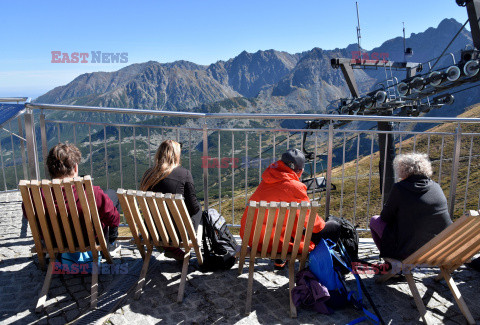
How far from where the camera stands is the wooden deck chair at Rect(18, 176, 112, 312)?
3.01m

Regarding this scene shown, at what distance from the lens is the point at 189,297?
3408 mm

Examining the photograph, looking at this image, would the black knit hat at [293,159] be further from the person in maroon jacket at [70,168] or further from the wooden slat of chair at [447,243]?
the person in maroon jacket at [70,168]

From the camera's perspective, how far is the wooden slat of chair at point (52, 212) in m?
3.01

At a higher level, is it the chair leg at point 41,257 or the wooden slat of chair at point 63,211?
the wooden slat of chair at point 63,211

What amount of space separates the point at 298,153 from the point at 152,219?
1.56 metres

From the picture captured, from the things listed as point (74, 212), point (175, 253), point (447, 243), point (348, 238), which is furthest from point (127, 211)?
point (447, 243)

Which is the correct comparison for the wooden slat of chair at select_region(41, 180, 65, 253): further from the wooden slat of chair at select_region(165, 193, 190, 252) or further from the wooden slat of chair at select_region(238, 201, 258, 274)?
the wooden slat of chair at select_region(238, 201, 258, 274)

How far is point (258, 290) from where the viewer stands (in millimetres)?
3555

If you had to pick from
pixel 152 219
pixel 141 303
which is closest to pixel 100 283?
pixel 141 303

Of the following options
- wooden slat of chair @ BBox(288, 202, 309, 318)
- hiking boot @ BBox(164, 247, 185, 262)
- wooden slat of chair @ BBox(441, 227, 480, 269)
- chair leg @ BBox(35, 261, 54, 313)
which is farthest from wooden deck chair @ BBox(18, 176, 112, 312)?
wooden slat of chair @ BBox(441, 227, 480, 269)

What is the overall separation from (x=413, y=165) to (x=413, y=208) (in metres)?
0.39

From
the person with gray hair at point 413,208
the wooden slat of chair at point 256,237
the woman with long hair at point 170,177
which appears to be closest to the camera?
the wooden slat of chair at point 256,237

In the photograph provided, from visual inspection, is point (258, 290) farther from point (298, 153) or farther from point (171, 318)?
point (298, 153)

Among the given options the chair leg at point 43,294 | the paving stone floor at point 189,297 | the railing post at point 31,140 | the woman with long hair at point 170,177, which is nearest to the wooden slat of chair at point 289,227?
the paving stone floor at point 189,297
